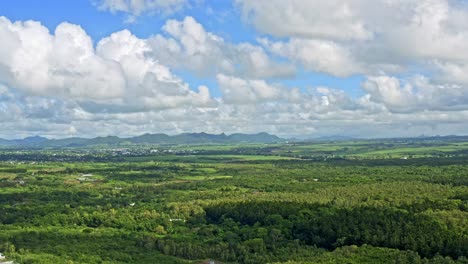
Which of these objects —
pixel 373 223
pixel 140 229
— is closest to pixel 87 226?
pixel 140 229

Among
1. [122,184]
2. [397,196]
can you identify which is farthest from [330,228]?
[122,184]

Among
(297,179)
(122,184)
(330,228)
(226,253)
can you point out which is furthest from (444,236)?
(122,184)

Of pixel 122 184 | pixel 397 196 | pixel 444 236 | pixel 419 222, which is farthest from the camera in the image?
pixel 122 184

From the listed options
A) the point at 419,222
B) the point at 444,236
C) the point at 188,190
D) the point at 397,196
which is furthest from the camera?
the point at 188,190

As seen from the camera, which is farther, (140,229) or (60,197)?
(60,197)

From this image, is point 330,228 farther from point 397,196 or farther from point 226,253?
point 397,196

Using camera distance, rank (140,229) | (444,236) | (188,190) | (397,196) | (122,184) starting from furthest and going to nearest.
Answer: (122,184) → (188,190) → (397,196) → (140,229) → (444,236)

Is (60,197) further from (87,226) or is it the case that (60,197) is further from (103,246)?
(103,246)

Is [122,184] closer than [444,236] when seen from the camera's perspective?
No

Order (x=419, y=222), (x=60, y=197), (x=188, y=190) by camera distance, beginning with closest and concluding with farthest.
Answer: (x=419, y=222)
(x=60, y=197)
(x=188, y=190)
